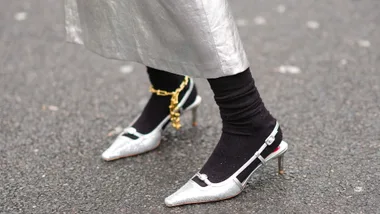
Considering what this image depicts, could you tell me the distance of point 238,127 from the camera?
1.96 meters

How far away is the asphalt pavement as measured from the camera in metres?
2.04

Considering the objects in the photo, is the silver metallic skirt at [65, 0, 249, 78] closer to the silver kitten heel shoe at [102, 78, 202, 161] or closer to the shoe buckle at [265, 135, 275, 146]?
the shoe buckle at [265, 135, 275, 146]

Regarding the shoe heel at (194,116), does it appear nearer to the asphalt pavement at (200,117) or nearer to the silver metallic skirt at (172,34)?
the asphalt pavement at (200,117)

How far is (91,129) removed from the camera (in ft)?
8.41

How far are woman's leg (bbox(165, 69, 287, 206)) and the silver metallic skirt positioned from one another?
0.14 m

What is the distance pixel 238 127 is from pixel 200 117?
661 mm

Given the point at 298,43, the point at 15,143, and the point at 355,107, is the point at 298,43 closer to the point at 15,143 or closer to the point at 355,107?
the point at 355,107

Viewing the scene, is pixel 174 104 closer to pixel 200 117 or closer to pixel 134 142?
pixel 134 142

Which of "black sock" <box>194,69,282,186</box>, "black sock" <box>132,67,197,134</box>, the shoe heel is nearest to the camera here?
"black sock" <box>194,69,282,186</box>

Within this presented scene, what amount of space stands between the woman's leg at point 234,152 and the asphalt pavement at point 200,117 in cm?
5

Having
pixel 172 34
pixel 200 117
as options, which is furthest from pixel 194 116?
pixel 172 34

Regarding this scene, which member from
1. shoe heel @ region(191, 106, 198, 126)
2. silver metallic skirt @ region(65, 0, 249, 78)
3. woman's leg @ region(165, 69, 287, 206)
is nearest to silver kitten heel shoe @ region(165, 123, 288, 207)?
woman's leg @ region(165, 69, 287, 206)

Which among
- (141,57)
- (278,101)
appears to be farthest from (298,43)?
(141,57)

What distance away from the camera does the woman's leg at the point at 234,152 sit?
1.93 meters
